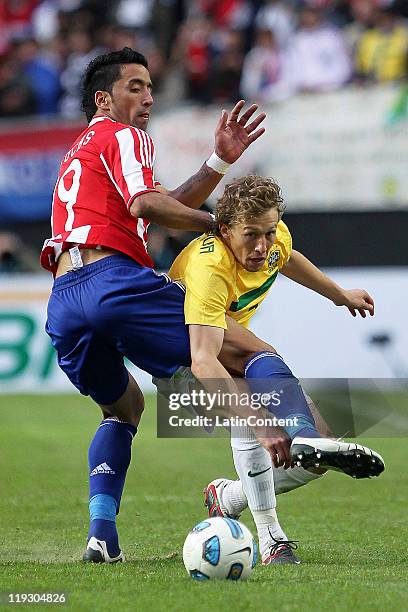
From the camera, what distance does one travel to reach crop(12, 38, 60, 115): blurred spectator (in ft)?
55.5

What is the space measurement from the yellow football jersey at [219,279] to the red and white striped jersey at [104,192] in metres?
0.29

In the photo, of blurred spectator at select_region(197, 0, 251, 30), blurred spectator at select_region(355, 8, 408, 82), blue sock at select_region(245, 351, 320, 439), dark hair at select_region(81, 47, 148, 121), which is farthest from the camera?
Answer: blurred spectator at select_region(197, 0, 251, 30)

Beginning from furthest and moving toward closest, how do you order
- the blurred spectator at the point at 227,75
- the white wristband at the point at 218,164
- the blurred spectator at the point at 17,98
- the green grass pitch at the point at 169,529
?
the blurred spectator at the point at 17,98 → the blurred spectator at the point at 227,75 → the white wristband at the point at 218,164 → the green grass pitch at the point at 169,529

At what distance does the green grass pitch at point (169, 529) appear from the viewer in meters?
4.54

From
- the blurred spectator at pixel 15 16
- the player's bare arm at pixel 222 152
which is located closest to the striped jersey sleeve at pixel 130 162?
the player's bare arm at pixel 222 152

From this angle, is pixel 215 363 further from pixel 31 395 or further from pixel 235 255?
pixel 31 395

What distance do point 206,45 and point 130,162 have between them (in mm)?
12005

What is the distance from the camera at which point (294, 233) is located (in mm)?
15523

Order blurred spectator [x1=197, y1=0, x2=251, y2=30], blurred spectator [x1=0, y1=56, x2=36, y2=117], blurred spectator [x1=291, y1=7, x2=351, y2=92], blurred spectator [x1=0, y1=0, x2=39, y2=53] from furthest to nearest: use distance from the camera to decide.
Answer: blurred spectator [x1=0, y1=0, x2=39, y2=53] → blurred spectator [x1=197, y1=0, x2=251, y2=30] → blurred spectator [x1=0, y1=56, x2=36, y2=117] → blurred spectator [x1=291, y1=7, x2=351, y2=92]

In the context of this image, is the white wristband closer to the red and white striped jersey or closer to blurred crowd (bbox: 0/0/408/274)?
the red and white striped jersey

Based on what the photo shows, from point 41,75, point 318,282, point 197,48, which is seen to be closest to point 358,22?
point 197,48

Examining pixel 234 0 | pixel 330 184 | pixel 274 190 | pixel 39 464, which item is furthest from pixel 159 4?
pixel 274 190

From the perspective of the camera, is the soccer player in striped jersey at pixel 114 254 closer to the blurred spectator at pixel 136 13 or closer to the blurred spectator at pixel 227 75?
the blurred spectator at pixel 227 75

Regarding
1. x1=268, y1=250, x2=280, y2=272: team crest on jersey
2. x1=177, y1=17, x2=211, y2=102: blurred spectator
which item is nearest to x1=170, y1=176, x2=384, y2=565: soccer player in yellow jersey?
x1=268, y1=250, x2=280, y2=272: team crest on jersey
